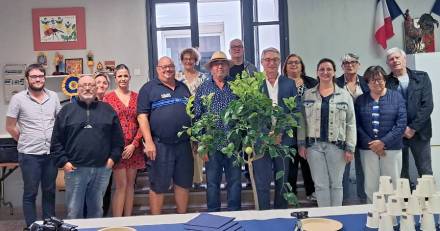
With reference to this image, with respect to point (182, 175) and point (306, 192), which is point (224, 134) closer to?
point (182, 175)

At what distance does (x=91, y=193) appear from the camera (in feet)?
10.5

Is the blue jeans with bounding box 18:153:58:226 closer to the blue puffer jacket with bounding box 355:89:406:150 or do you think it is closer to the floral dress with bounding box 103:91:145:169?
the floral dress with bounding box 103:91:145:169

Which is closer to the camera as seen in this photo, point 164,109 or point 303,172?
point 164,109

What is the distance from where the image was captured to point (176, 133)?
10.7 ft

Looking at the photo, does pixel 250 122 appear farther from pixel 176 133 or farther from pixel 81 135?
pixel 81 135

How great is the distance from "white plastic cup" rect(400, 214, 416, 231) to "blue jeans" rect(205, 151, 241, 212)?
1.66m

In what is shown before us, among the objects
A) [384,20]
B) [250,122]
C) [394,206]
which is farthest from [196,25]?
[394,206]

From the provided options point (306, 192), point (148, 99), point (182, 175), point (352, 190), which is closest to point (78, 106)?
point (148, 99)

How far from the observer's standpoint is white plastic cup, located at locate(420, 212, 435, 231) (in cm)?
157

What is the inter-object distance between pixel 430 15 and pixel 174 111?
3951 millimetres

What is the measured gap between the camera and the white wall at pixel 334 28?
5805mm

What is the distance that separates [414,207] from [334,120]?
5.82ft

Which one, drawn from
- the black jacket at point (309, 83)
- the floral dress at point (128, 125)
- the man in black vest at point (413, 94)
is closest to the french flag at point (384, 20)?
the man in black vest at point (413, 94)

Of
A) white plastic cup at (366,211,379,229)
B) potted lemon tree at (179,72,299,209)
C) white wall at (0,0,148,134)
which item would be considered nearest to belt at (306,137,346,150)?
potted lemon tree at (179,72,299,209)
